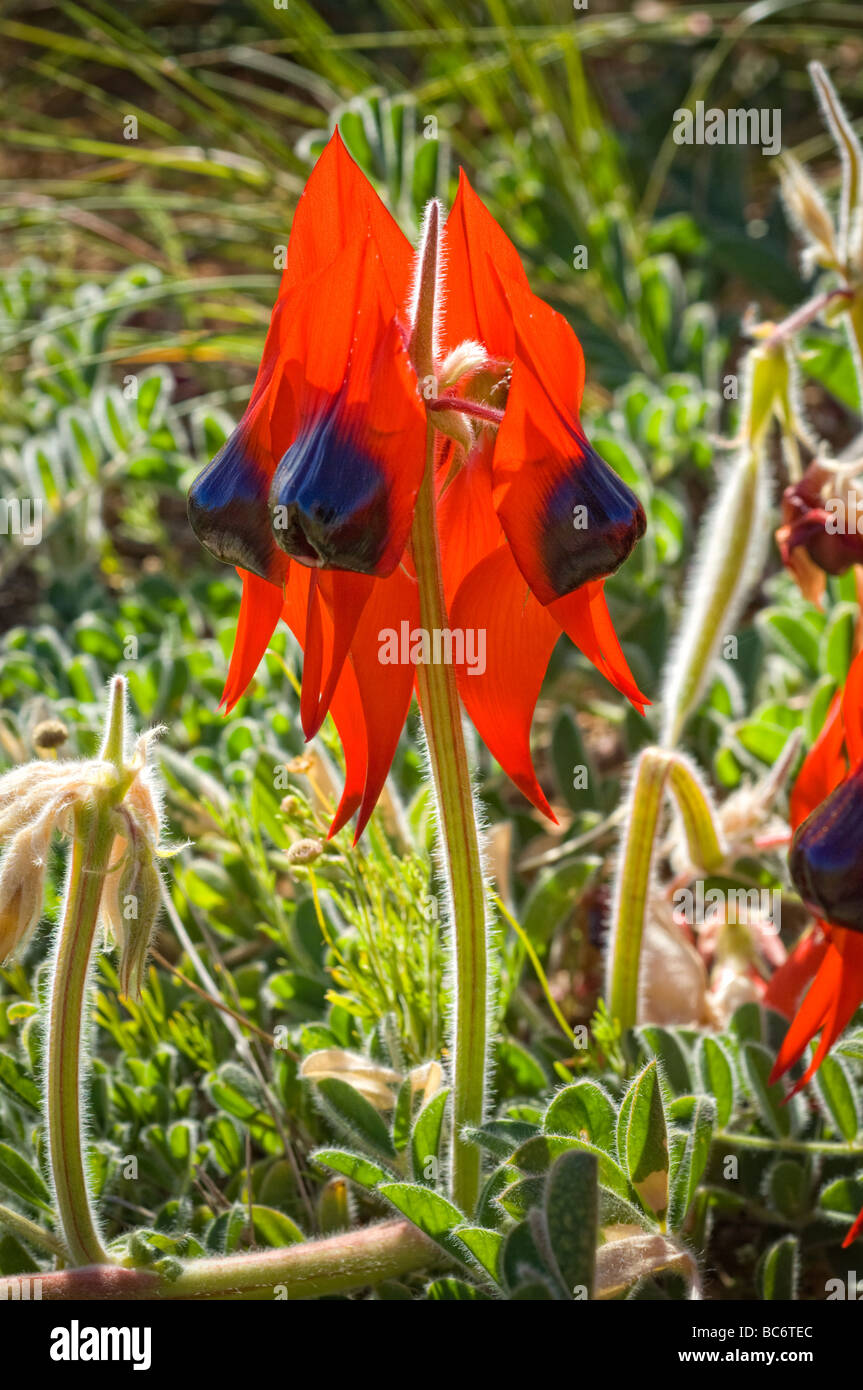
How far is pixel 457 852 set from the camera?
121cm

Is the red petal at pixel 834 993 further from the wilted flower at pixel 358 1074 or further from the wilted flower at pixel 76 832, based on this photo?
the wilted flower at pixel 76 832

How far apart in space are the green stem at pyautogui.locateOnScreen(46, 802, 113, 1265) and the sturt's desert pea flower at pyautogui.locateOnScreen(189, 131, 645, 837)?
7.4 inches

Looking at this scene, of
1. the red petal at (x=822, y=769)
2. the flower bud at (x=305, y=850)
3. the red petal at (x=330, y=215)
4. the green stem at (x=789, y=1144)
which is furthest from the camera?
the green stem at (x=789, y=1144)

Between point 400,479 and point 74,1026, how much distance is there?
0.59 m

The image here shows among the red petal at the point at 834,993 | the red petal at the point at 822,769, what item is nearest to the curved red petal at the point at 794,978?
the red petal at the point at 822,769

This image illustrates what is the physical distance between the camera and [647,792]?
5.23ft

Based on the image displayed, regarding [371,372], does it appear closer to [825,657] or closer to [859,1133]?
[859,1133]

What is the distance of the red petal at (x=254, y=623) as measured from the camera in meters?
1.13

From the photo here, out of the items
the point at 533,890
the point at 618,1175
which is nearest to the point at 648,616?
the point at 533,890

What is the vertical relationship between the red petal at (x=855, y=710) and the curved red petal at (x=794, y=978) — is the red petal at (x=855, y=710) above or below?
above

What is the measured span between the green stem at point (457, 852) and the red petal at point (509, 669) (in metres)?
0.02

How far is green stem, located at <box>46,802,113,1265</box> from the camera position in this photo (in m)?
1.22

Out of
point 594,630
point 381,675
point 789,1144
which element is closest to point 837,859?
point 594,630

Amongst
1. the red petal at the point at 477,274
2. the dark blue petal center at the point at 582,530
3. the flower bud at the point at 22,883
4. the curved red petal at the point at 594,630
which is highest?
the red petal at the point at 477,274
